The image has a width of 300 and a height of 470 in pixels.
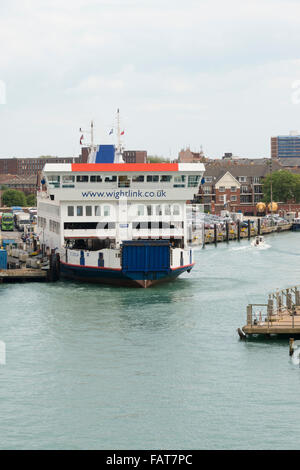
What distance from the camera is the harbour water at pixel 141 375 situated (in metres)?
26.0

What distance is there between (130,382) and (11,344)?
8344 millimetres

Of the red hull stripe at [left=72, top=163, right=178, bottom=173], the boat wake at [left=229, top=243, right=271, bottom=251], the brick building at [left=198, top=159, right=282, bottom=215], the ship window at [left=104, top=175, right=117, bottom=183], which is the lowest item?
the boat wake at [left=229, top=243, right=271, bottom=251]

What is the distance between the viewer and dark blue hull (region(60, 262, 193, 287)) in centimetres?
5278

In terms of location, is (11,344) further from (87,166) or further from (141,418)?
(87,166)

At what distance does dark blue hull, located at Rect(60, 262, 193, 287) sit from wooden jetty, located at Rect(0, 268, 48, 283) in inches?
107

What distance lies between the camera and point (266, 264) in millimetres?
73938

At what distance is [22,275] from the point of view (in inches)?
2319

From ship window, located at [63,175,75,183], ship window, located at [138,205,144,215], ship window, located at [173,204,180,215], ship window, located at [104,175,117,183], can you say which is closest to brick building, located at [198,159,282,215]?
ship window, located at [173,204,180,215]

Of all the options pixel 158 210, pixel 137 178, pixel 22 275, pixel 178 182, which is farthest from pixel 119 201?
pixel 22 275

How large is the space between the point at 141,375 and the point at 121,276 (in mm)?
21437

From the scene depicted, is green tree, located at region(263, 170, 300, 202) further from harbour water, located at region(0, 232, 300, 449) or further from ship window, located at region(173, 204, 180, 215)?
harbour water, located at region(0, 232, 300, 449)

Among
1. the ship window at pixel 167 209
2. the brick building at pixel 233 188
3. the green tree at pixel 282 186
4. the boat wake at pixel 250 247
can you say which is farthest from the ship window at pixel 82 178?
the green tree at pixel 282 186

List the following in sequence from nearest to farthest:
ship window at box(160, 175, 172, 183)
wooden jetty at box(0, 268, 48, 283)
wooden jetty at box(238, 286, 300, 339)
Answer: wooden jetty at box(238, 286, 300, 339) < ship window at box(160, 175, 172, 183) < wooden jetty at box(0, 268, 48, 283)

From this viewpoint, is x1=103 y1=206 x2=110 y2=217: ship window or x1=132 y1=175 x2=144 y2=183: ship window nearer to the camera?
x1=103 y1=206 x2=110 y2=217: ship window
